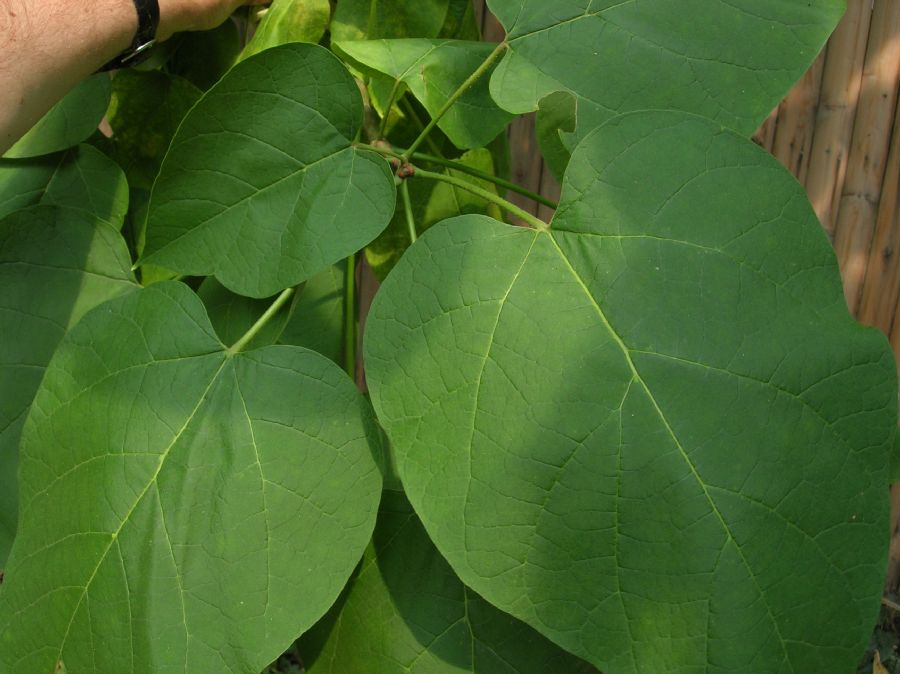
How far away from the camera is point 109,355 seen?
59cm

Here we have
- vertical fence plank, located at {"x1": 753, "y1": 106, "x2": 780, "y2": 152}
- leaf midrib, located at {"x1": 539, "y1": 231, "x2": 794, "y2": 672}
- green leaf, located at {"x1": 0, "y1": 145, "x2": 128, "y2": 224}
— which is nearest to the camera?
leaf midrib, located at {"x1": 539, "y1": 231, "x2": 794, "y2": 672}

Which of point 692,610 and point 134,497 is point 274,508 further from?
point 692,610

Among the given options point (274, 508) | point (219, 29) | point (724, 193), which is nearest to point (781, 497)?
point (724, 193)

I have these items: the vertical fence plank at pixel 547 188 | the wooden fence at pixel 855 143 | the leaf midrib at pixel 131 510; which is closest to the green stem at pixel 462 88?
the leaf midrib at pixel 131 510

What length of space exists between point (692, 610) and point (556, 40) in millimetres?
436

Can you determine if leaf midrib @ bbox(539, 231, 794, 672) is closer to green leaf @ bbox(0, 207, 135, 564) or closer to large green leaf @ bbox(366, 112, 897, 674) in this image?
large green leaf @ bbox(366, 112, 897, 674)

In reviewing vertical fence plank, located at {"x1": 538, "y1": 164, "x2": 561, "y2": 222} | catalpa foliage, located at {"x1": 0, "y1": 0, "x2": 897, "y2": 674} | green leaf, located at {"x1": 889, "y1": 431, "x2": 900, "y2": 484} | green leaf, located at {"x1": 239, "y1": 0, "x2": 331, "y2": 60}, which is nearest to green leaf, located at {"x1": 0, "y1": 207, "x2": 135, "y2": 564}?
catalpa foliage, located at {"x1": 0, "y1": 0, "x2": 897, "y2": 674}

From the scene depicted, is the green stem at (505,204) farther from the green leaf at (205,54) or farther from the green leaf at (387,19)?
the green leaf at (205,54)

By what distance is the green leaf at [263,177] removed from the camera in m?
0.58

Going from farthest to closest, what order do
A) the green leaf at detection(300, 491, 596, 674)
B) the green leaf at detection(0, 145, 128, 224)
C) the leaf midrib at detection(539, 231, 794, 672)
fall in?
the green leaf at detection(0, 145, 128, 224) < the green leaf at detection(300, 491, 596, 674) < the leaf midrib at detection(539, 231, 794, 672)

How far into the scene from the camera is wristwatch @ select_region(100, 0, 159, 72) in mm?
715

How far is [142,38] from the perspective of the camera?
73 centimetres

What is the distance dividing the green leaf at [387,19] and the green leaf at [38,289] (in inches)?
12.1

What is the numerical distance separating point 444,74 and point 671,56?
0.62 ft
